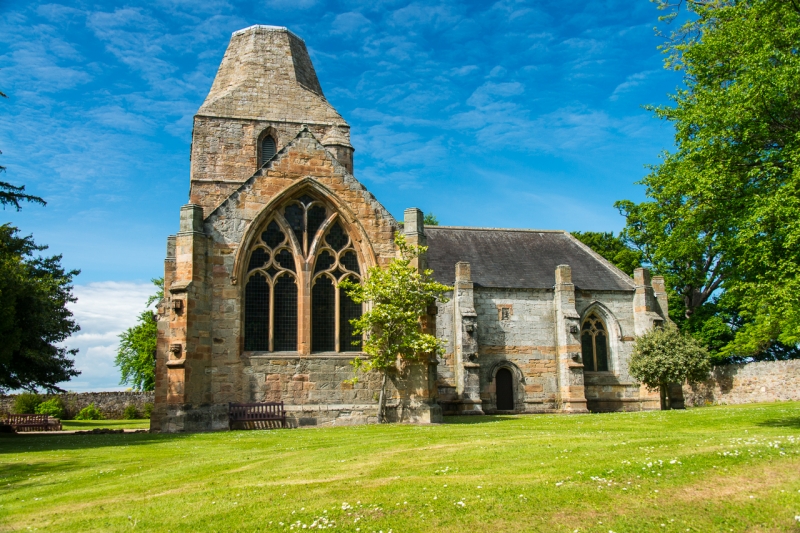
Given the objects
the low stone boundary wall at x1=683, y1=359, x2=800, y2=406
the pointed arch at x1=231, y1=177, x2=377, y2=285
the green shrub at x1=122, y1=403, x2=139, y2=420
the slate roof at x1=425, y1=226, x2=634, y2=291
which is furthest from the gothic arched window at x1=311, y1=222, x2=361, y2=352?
the green shrub at x1=122, y1=403, x2=139, y2=420

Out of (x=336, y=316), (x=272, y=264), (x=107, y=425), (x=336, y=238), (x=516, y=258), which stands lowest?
(x=107, y=425)

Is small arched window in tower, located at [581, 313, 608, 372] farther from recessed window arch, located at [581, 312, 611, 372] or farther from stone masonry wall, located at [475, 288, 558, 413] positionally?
stone masonry wall, located at [475, 288, 558, 413]

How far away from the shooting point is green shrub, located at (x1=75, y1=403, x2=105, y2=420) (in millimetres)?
42906

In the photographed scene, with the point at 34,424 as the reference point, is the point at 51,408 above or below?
above

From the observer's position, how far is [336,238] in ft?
77.5

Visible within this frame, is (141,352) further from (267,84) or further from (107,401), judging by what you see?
(267,84)

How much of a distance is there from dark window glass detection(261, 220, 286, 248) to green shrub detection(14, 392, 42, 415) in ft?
85.3

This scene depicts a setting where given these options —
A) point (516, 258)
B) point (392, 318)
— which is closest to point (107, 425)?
point (392, 318)

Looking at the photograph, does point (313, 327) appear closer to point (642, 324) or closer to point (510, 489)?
point (510, 489)

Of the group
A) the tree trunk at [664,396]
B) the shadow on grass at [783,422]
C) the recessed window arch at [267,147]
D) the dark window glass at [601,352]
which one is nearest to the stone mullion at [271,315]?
the recessed window arch at [267,147]

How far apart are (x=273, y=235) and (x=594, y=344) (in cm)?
2046

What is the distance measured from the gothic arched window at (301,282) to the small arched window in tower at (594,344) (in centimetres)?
1753

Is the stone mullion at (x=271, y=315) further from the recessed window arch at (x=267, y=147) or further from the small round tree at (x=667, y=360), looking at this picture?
the small round tree at (x=667, y=360)

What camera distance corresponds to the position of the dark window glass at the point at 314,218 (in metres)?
23.4
